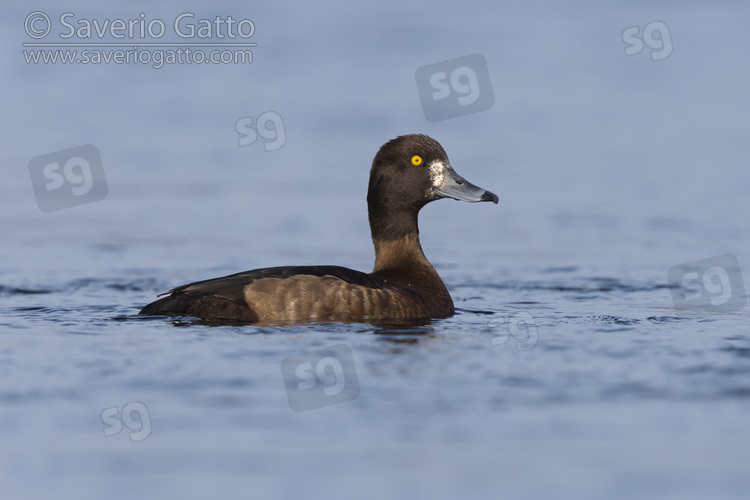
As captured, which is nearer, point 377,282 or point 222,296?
point 222,296

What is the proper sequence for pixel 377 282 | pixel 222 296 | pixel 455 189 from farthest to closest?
pixel 455 189
pixel 377 282
pixel 222 296

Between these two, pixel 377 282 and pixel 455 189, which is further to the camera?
pixel 455 189

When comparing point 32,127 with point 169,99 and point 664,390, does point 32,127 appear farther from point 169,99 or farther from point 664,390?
point 664,390

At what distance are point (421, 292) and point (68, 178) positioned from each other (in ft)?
24.2

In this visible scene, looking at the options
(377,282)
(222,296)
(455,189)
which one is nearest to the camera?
(222,296)

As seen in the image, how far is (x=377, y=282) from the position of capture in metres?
8.41

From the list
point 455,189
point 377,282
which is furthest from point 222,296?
point 455,189

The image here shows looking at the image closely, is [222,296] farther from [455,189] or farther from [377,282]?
[455,189]

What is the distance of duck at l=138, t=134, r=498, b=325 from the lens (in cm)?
804

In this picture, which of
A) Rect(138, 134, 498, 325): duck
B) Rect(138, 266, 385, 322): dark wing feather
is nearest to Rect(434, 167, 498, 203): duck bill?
Rect(138, 134, 498, 325): duck

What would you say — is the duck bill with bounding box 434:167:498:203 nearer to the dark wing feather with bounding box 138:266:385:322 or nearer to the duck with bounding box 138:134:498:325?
the duck with bounding box 138:134:498:325

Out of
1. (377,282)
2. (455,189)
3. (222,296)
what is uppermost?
(455,189)

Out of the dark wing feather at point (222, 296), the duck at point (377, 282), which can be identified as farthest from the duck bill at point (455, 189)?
the dark wing feather at point (222, 296)

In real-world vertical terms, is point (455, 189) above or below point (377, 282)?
above
